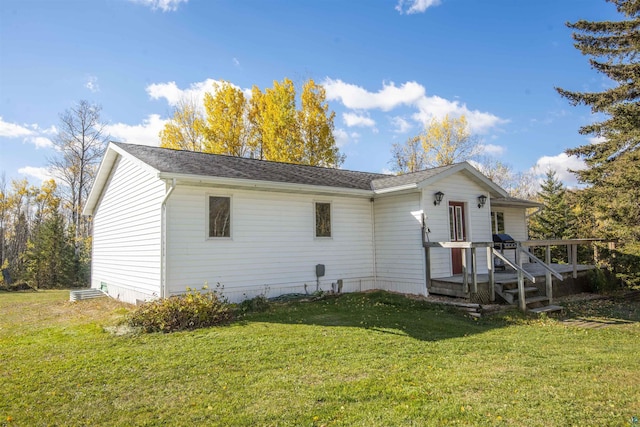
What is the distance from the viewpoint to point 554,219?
18.8 m

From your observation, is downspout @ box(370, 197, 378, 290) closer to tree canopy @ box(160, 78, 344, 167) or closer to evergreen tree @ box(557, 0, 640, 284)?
evergreen tree @ box(557, 0, 640, 284)

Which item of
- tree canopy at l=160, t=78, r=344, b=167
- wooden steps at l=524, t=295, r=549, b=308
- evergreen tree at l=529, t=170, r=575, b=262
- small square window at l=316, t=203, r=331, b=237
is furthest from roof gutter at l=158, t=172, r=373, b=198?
evergreen tree at l=529, t=170, r=575, b=262

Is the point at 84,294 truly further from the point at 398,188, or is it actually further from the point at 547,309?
the point at 547,309

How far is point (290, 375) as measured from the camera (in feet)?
14.2

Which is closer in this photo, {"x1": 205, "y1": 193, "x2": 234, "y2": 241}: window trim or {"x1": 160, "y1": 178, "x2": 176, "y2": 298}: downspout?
{"x1": 160, "y1": 178, "x2": 176, "y2": 298}: downspout

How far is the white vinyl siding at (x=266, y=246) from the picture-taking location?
28.1ft

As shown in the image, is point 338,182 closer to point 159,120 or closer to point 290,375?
point 290,375

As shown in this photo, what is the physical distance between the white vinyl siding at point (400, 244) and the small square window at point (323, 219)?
1.70 meters

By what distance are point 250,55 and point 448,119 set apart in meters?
16.5

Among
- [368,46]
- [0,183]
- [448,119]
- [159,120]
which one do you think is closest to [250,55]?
[368,46]

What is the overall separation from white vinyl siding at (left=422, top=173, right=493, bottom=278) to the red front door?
0.15 meters

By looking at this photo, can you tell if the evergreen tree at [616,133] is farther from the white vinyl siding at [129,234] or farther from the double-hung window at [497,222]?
the white vinyl siding at [129,234]

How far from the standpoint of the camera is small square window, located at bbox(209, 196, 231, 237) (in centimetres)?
902

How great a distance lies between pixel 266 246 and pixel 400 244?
394cm
